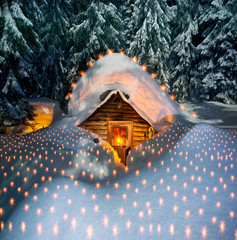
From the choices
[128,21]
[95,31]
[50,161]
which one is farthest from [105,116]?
[128,21]

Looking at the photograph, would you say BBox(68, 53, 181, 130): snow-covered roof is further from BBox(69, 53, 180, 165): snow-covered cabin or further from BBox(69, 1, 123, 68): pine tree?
BBox(69, 1, 123, 68): pine tree

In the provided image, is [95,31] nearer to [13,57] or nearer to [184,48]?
[13,57]

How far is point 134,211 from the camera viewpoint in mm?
3979

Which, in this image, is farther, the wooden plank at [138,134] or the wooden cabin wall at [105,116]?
the wooden plank at [138,134]

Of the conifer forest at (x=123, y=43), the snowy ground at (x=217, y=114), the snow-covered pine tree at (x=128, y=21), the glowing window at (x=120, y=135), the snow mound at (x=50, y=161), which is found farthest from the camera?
the snow-covered pine tree at (x=128, y=21)

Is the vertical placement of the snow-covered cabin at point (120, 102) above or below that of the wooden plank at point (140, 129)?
above

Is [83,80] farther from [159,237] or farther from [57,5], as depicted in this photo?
[57,5]

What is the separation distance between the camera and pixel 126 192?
4559 millimetres

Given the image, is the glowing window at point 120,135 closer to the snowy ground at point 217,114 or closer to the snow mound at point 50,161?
the snow mound at point 50,161

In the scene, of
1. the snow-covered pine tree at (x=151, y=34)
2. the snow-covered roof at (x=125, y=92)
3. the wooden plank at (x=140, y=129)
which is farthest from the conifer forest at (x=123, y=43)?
the wooden plank at (x=140, y=129)

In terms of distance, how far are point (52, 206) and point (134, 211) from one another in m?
1.41

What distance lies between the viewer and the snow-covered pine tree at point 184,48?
18.4 meters

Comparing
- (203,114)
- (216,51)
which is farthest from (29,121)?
(216,51)

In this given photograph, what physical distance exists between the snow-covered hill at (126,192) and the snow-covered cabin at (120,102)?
2.60 metres
